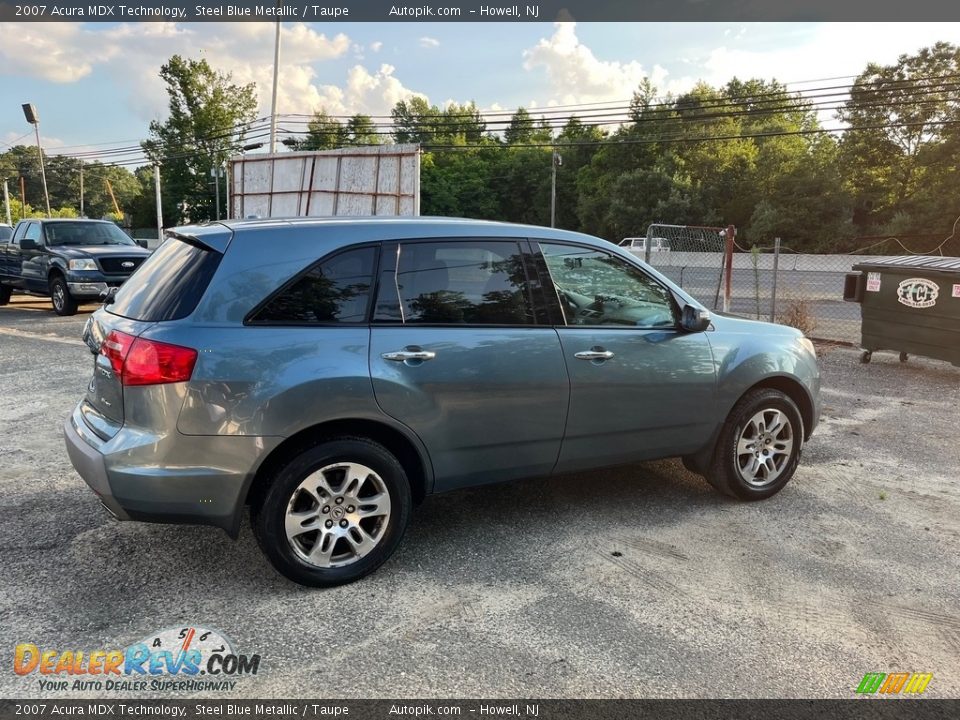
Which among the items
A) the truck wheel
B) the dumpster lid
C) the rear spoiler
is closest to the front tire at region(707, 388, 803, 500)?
the rear spoiler

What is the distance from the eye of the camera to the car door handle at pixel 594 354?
3686 millimetres

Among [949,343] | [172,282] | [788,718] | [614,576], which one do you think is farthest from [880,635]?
[949,343]

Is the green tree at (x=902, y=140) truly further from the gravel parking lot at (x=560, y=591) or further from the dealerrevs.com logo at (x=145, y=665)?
the dealerrevs.com logo at (x=145, y=665)

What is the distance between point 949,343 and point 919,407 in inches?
60.2

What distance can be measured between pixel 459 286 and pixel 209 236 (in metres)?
1.20

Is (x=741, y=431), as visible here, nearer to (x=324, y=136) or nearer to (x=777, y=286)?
(x=777, y=286)

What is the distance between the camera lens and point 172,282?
3.12 metres

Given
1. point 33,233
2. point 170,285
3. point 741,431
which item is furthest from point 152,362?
point 33,233

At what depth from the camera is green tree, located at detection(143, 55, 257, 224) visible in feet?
190

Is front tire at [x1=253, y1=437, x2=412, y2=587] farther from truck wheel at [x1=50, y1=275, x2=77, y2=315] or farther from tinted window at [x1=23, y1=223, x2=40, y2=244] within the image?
tinted window at [x1=23, y1=223, x2=40, y2=244]

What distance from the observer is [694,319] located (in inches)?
156

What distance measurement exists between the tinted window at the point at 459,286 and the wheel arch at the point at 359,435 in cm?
54

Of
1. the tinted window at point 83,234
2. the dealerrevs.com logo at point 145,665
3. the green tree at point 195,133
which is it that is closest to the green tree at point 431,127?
the green tree at point 195,133

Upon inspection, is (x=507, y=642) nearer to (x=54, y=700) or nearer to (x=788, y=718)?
(x=788, y=718)
